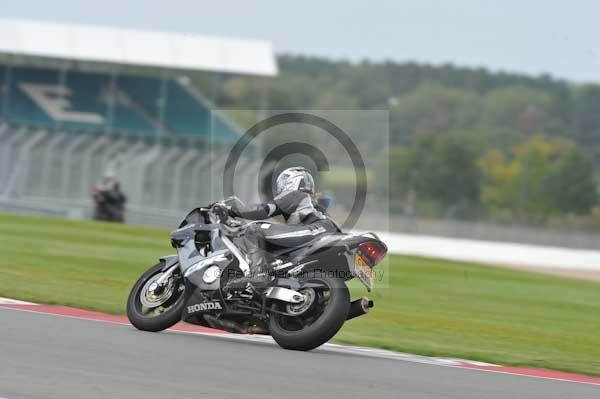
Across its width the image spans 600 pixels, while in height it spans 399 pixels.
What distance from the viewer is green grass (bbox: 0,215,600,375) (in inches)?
438

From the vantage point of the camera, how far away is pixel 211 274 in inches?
367

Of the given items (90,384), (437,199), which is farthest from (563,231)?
(90,384)

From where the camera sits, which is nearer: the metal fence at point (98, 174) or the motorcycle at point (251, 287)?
the motorcycle at point (251, 287)

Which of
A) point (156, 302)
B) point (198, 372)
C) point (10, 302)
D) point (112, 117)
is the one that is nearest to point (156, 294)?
point (156, 302)

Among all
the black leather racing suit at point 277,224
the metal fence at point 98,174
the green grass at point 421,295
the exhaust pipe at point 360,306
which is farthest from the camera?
the metal fence at point 98,174

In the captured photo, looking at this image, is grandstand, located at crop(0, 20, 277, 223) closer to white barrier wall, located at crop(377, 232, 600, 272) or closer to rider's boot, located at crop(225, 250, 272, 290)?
white barrier wall, located at crop(377, 232, 600, 272)

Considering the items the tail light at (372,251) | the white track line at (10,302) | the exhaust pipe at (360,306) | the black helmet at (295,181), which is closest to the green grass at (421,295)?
the white track line at (10,302)

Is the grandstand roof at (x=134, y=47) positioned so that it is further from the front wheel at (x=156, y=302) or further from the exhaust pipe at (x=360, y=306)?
the exhaust pipe at (x=360, y=306)

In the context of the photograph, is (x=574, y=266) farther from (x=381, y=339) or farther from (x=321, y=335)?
(x=321, y=335)

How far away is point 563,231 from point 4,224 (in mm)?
24538

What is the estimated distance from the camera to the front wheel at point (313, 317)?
8.59 meters

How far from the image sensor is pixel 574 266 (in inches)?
1377

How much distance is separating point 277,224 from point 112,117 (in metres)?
46.4

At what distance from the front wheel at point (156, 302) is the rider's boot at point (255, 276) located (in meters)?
0.54
